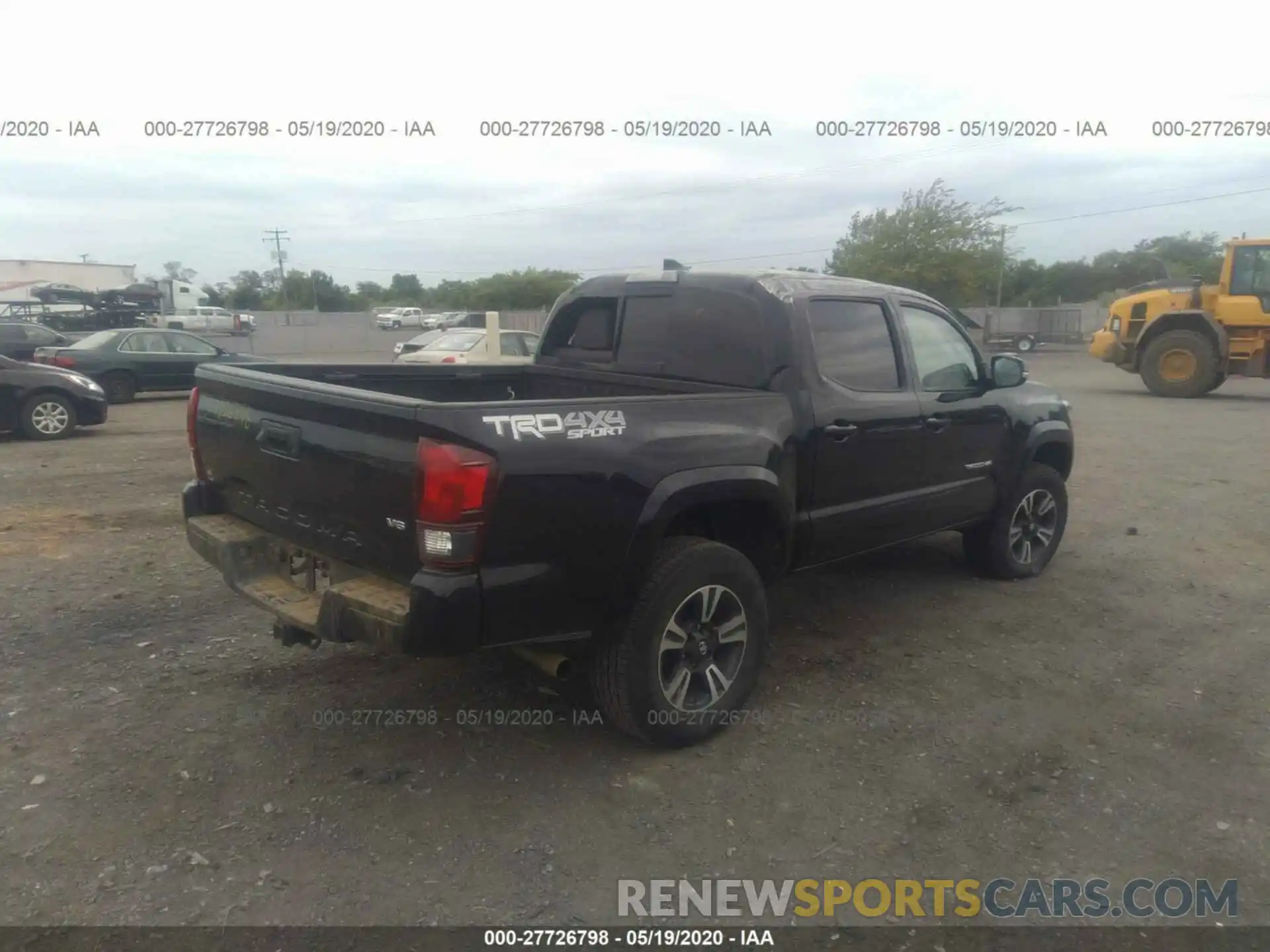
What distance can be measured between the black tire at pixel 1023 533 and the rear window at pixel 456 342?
12156mm

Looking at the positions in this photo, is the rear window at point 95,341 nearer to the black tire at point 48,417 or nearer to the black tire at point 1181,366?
the black tire at point 48,417

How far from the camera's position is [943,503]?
16.6 ft

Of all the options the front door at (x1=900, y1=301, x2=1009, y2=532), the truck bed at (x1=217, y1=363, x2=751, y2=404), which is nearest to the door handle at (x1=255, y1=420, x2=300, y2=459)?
the truck bed at (x1=217, y1=363, x2=751, y2=404)

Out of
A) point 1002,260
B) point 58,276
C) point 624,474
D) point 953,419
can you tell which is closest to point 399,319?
point 58,276

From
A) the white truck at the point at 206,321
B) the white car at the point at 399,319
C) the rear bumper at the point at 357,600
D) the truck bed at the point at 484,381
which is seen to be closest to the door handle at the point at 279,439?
the rear bumper at the point at 357,600

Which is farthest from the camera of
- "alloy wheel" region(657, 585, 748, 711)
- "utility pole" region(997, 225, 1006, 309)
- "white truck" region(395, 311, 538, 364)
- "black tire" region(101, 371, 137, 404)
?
"utility pole" region(997, 225, 1006, 309)

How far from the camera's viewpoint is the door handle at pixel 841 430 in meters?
4.23

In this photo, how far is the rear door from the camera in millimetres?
4266

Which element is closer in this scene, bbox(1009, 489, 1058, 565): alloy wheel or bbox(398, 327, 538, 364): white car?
bbox(1009, 489, 1058, 565): alloy wheel

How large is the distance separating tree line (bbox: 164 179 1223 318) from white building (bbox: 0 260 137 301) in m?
10.1

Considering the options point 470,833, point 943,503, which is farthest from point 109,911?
point 943,503

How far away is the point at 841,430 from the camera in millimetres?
4285

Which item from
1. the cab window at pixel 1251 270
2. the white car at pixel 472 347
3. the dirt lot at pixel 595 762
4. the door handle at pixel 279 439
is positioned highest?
the cab window at pixel 1251 270

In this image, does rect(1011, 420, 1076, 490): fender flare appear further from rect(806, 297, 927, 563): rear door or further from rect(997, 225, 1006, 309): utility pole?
rect(997, 225, 1006, 309): utility pole
